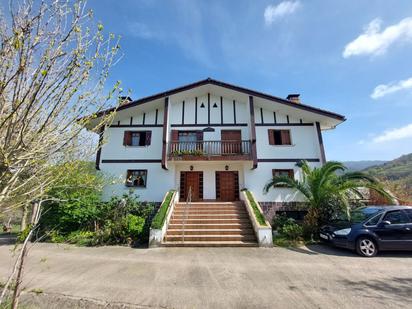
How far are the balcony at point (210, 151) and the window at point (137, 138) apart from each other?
5.48ft

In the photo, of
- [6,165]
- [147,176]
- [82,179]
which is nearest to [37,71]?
[6,165]

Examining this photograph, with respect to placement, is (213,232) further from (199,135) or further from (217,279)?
(199,135)

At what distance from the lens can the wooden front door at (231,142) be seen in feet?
43.9

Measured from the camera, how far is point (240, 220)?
9844 millimetres

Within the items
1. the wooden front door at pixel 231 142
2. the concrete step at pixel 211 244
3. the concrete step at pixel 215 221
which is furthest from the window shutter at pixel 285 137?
the concrete step at pixel 211 244

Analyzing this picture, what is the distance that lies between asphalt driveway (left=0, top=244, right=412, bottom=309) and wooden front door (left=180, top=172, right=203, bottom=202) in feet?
20.5

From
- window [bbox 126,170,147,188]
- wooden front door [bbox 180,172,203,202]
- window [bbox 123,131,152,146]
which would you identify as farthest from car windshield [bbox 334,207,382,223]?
window [bbox 123,131,152,146]

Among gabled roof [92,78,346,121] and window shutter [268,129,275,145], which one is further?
window shutter [268,129,275,145]

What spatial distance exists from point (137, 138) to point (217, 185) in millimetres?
6195

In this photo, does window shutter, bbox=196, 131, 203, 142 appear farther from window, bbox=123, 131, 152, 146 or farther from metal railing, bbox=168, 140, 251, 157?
window, bbox=123, 131, 152, 146

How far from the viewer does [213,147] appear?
13516 millimetres

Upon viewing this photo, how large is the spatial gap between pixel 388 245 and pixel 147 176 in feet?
37.7

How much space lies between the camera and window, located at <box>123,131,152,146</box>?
45.2ft

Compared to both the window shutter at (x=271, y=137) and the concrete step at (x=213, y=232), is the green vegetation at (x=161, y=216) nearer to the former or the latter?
the concrete step at (x=213, y=232)
